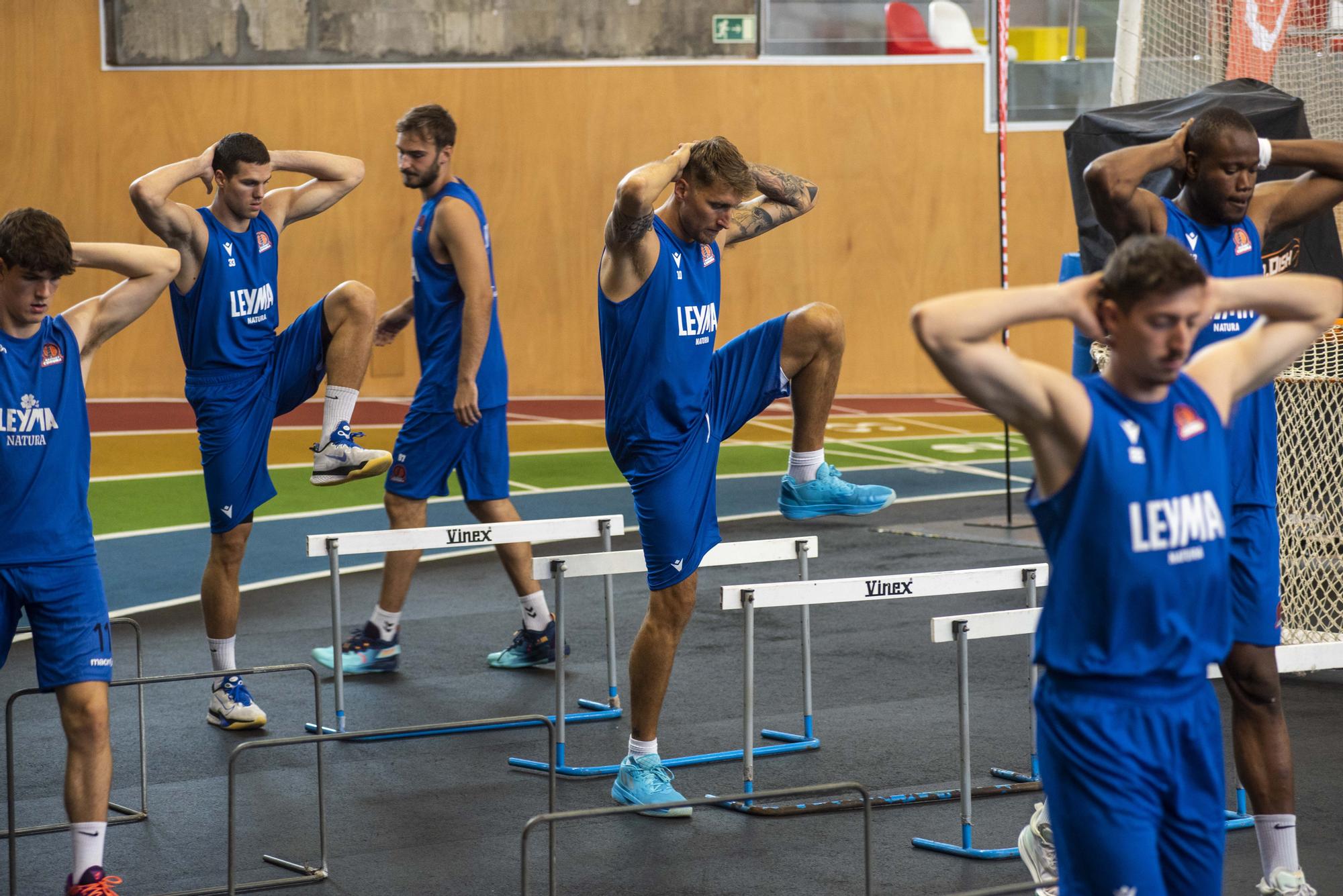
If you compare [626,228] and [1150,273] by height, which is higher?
[626,228]

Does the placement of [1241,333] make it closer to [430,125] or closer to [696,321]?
[696,321]

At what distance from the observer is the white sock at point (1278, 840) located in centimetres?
486

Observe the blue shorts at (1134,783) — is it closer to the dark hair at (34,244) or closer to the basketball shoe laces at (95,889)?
the basketball shoe laces at (95,889)

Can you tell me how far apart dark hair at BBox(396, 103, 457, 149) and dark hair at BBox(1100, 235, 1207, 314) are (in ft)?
16.1

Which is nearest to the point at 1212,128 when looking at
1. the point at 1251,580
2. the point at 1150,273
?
the point at 1251,580

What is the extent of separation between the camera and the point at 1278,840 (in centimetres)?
486

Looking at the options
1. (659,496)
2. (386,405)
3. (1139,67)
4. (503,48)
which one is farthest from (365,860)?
(503,48)

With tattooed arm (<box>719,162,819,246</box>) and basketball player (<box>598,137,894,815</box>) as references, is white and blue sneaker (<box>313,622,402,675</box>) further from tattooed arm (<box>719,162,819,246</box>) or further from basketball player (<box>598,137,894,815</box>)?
tattooed arm (<box>719,162,819,246</box>)

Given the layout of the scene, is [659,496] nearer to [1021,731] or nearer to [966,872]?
[966,872]

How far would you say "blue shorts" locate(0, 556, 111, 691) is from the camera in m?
4.87

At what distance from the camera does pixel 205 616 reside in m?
7.34

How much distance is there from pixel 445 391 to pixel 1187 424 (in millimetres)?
5102

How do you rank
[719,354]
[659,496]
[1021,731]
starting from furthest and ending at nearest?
1. [1021,731]
2. [719,354]
3. [659,496]

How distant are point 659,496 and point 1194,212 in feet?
7.22
